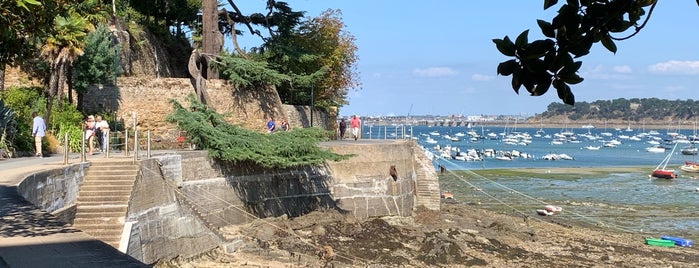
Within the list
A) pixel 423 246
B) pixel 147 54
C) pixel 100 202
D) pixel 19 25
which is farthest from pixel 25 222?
pixel 147 54

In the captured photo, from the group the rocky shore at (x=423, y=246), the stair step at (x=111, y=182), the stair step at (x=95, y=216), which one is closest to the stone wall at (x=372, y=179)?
the rocky shore at (x=423, y=246)

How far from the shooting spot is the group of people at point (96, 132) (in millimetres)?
20125

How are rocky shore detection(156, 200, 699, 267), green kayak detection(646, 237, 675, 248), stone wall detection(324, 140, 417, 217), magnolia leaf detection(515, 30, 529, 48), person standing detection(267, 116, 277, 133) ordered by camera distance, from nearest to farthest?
magnolia leaf detection(515, 30, 529, 48) → rocky shore detection(156, 200, 699, 267) → stone wall detection(324, 140, 417, 217) → person standing detection(267, 116, 277, 133) → green kayak detection(646, 237, 675, 248)

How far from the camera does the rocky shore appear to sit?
61.4ft

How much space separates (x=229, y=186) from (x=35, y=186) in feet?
25.4

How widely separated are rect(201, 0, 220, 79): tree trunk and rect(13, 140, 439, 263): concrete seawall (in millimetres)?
6436

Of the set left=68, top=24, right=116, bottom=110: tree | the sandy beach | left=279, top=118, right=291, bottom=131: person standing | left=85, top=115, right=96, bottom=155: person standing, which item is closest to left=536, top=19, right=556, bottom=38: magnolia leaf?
the sandy beach

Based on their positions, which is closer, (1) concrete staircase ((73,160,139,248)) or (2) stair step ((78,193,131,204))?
(1) concrete staircase ((73,160,139,248))

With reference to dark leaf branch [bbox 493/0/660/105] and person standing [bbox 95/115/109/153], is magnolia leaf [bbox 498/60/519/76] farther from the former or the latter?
person standing [bbox 95/115/109/153]

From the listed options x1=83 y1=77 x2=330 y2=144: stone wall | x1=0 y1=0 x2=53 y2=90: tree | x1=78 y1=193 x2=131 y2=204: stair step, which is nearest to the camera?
x1=0 y1=0 x2=53 y2=90: tree

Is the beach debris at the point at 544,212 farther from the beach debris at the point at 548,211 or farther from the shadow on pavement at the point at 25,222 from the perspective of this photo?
the shadow on pavement at the point at 25,222

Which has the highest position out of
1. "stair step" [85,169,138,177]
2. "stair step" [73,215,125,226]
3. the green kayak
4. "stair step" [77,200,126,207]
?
"stair step" [85,169,138,177]

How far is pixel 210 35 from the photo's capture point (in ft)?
93.2

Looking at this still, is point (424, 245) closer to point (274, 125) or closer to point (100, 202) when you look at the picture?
point (274, 125)
